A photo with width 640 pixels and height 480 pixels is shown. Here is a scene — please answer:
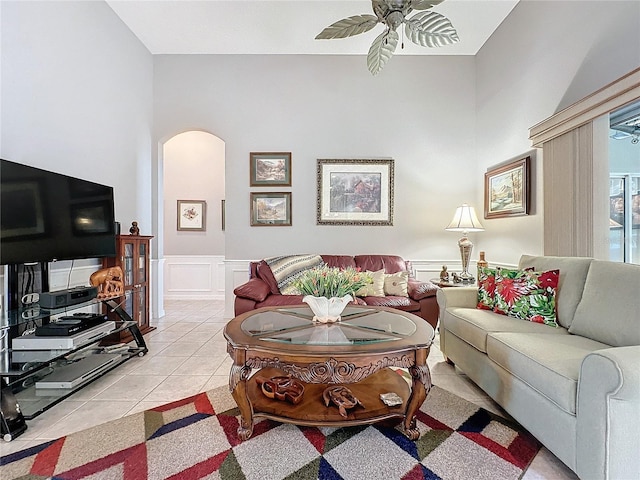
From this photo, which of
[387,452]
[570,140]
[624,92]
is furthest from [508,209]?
[387,452]

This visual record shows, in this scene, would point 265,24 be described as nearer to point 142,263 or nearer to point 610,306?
point 142,263

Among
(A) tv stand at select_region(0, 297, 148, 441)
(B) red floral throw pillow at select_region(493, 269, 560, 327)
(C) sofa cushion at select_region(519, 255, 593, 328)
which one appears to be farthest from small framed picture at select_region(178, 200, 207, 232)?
(C) sofa cushion at select_region(519, 255, 593, 328)

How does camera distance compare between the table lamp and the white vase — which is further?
the table lamp

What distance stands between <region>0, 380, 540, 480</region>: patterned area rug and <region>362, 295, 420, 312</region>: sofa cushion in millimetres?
1371

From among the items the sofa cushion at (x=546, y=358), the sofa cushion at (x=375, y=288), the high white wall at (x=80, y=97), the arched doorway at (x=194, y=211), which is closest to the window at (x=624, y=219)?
the sofa cushion at (x=546, y=358)

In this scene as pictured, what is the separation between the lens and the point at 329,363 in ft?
4.81

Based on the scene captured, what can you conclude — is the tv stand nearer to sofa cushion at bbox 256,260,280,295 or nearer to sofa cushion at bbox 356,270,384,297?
sofa cushion at bbox 256,260,280,295

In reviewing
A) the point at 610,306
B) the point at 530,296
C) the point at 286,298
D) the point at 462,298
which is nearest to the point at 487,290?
the point at 462,298

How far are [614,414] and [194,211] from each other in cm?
572

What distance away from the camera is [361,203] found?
4176 mm

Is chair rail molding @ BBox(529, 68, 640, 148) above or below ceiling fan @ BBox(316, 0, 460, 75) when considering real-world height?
below

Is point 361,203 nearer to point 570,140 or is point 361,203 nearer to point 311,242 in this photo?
point 311,242

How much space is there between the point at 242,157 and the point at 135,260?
182 cm

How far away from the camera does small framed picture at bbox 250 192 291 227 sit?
4188 mm
